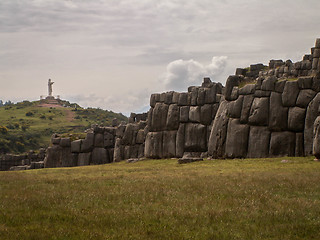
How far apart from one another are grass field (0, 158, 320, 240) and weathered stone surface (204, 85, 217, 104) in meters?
38.5

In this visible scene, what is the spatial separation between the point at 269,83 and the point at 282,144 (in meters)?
8.32

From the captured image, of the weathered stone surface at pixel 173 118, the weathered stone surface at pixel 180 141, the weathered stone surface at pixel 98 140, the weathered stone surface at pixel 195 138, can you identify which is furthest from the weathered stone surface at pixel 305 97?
the weathered stone surface at pixel 98 140

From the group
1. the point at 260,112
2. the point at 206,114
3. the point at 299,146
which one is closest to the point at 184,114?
the point at 206,114

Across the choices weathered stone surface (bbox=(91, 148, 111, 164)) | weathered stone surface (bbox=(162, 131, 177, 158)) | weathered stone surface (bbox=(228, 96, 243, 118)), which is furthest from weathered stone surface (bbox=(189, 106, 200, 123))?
weathered stone surface (bbox=(91, 148, 111, 164))

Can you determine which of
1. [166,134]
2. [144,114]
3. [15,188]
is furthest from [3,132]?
[15,188]

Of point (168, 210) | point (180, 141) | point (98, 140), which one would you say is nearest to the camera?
point (168, 210)

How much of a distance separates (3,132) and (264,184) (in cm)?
17207

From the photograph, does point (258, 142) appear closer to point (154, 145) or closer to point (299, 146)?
point (299, 146)

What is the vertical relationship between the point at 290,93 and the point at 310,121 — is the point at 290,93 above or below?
above

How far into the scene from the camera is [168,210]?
23.8m

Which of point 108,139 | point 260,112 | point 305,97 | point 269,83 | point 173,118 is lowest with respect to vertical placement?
point 108,139

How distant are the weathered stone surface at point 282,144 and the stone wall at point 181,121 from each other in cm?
1687

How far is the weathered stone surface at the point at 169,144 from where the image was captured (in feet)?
250

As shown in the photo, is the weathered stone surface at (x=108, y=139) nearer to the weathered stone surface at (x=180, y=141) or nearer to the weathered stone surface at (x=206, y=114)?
the weathered stone surface at (x=180, y=141)
